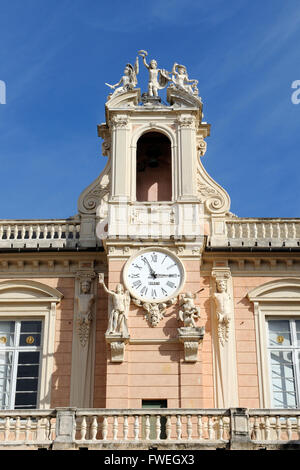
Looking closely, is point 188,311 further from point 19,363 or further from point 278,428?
point 19,363

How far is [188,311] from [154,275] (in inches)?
56.0

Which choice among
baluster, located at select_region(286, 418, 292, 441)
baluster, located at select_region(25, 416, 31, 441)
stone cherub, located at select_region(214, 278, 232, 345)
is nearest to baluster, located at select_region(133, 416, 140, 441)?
baluster, located at select_region(25, 416, 31, 441)

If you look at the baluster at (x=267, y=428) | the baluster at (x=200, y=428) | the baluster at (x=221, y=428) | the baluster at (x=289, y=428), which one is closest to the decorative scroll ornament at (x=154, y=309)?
the baluster at (x=200, y=428)

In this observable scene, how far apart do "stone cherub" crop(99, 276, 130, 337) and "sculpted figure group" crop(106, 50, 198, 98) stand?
6208 mm

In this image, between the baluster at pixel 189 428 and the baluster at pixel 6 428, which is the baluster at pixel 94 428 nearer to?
the baluster at pixel 6 428

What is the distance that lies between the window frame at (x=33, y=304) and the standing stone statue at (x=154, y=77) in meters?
6.97

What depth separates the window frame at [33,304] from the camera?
22.2 metres

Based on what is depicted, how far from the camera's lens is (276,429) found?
59.6ft

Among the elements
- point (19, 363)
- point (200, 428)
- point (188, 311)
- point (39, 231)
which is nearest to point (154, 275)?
point (188, 311)

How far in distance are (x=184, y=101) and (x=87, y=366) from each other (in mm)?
8082

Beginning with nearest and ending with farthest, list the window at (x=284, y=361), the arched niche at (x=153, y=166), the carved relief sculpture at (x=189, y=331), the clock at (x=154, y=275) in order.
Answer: the carved relief sculpture at (x=189, y=331) → the window at (x=284, y=361) → the clock at (x=154, y=275) → the arched niche at (x=153, y=166)

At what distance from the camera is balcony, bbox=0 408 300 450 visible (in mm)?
17750
